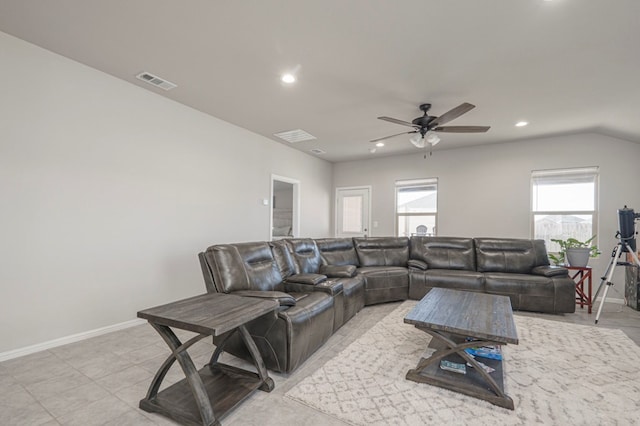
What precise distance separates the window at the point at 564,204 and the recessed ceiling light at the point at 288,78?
471 cm

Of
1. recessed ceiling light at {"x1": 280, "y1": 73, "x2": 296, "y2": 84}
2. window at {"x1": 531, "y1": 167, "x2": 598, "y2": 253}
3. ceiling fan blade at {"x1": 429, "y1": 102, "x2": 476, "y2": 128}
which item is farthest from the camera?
window at {"x1": 531, "y1": 167, "x2": 598, "y2": 253}

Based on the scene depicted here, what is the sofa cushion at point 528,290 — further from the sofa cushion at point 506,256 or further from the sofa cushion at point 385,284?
the sofa cushion at point 385,284

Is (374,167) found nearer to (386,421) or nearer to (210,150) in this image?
(210,150)

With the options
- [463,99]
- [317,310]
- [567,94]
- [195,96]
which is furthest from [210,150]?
[567,94]

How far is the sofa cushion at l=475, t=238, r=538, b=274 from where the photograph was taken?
4.46m

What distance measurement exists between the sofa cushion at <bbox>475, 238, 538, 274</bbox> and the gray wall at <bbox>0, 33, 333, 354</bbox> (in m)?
4.15

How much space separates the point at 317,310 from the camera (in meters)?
2.64

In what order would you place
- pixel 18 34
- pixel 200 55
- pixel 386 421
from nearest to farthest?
pixel 386 421 < pixel 18 34 < pixel 200 55

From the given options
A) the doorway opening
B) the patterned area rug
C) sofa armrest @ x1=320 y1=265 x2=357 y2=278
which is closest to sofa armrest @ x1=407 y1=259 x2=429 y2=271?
sofa armrest @ x1=320 y1=265 x2=357 y2=278

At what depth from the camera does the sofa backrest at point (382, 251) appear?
196 inches

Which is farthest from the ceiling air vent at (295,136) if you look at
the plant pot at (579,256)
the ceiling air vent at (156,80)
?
the plant pot at (579,256)

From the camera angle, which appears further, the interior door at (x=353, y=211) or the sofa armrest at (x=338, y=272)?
the interior door at (x=353, y=211)

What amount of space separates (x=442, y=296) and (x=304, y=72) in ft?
8.93

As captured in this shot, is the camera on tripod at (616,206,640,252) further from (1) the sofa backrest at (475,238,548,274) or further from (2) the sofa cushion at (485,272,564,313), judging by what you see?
(1) the sofa backrest at (475,238,548,274)
